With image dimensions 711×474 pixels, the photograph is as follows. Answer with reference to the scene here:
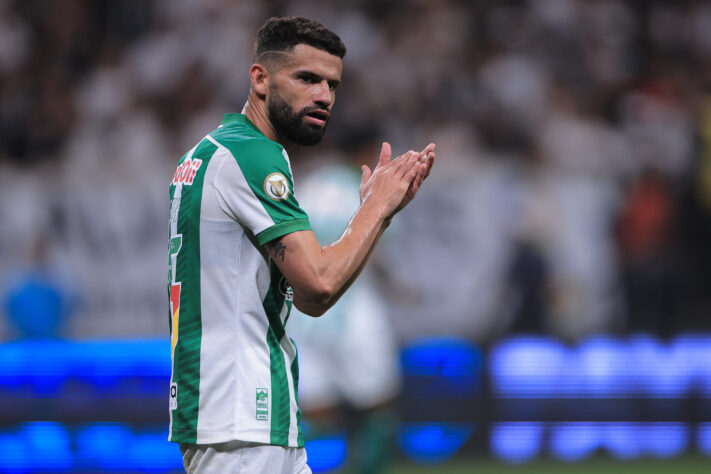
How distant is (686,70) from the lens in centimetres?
1102

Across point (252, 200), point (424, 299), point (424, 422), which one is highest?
point (252, 200)

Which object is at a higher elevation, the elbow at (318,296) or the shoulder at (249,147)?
the shoulder at (249,147)

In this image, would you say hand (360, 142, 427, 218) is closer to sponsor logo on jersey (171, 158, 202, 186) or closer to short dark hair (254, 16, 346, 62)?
short dark hair (254, 16, 346, 62)

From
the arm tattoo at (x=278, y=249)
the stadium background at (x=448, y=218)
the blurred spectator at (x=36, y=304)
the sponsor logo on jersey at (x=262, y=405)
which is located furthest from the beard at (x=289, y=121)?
the blurred spectator at (x=36, y=304)

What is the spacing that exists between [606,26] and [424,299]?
394 cm

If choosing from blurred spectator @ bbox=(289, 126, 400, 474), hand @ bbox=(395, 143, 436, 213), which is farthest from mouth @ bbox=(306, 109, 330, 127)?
blurred spectator @ bbox=(289, 126, 400, 474)

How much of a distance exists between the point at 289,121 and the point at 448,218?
21.7 feet

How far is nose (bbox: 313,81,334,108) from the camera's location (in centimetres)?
324

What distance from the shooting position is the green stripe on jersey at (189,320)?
120 inches

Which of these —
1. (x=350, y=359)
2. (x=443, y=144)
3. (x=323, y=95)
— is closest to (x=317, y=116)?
(x=323, y=95)

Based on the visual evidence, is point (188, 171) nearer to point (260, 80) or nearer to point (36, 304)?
point (260, 80)

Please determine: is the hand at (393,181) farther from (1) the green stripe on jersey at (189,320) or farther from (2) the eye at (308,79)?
(1) the green stripe on jersey at (189,320)

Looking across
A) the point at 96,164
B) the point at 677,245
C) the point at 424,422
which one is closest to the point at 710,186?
the point at 677,245

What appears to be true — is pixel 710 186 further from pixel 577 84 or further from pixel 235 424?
pixel 235 424
